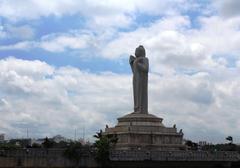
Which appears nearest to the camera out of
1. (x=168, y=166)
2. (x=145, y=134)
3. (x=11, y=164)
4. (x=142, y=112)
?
(x=11, y=164)

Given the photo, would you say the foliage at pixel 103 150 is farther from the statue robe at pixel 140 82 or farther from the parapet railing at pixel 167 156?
the statue robe at pixel 140 82

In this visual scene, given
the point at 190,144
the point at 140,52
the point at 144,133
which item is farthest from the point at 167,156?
the point at 190,144

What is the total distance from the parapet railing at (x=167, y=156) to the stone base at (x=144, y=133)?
5570mm

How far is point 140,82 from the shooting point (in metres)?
74.6

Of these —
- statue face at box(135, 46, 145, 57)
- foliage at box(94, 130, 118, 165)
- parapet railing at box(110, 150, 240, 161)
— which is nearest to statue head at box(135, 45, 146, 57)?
statue face at box(135, 46, 145, 57)

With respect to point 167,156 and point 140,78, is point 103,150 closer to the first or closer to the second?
point 167,156

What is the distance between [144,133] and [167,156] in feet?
24.3

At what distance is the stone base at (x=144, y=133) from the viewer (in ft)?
224

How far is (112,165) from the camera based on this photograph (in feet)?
196

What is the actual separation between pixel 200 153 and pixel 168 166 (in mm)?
4754

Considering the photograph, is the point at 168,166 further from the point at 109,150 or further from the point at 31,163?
the point at 31,163

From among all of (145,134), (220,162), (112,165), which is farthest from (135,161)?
(220,162)

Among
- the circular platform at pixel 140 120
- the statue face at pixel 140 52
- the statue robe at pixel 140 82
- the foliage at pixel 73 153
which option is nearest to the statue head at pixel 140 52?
the statue face at pixel 140 52

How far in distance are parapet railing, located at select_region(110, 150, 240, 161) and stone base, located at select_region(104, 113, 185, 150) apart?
5570 millimetres
